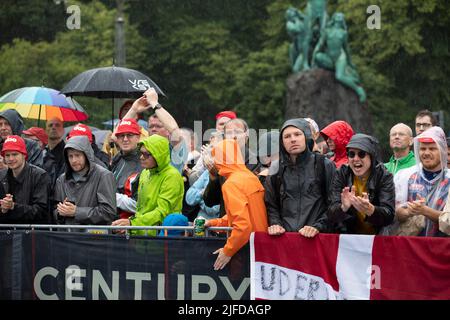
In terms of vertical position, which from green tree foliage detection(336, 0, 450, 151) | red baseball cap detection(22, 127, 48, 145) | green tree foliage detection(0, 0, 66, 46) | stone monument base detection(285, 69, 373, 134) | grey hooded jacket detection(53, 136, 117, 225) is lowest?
grey hooded jacket detection(53, 136, 117, 225)

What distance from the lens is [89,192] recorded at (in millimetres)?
9406

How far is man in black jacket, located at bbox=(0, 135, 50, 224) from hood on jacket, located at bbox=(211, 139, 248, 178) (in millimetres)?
2008

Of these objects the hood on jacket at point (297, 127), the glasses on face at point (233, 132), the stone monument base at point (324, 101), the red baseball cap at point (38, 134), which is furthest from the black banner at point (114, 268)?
the stone monument base at point (324, 101)

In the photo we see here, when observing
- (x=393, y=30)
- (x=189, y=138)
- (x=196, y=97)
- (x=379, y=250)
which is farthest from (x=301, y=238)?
(x=196, y=97)

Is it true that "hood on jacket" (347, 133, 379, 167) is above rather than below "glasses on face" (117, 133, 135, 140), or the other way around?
below

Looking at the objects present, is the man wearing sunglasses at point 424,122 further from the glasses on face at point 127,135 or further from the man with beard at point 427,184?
the glasses on face at point 127,135

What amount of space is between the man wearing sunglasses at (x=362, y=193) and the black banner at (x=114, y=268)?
0.81 metres

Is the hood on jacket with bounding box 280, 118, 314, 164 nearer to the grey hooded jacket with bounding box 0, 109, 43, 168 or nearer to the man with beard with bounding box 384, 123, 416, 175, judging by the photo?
the man with beard with bounding box 384, 123, 416, 175

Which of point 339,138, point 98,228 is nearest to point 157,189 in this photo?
point 98,228

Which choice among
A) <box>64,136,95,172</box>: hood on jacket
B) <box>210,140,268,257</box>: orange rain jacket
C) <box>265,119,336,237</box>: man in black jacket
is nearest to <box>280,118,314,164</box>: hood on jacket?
<box>265,119,336,237</box>: man in black jacket

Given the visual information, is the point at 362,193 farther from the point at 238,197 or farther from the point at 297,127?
the point at 238,197

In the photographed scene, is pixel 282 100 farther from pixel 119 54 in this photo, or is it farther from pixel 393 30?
pixel 119 54

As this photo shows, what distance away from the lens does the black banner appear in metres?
8.31

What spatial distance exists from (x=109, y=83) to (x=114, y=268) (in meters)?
3.37
